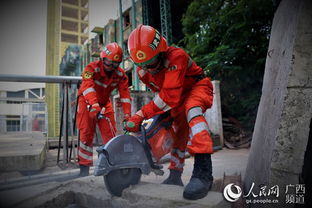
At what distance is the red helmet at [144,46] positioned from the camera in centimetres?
215

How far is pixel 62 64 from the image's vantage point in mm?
24719

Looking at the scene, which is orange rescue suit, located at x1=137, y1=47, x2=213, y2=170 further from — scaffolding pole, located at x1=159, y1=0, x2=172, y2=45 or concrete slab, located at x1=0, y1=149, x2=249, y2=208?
scaffolding pole, located at x1=159, y1=0, x2=172, y2=45

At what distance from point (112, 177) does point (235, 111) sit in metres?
6.35

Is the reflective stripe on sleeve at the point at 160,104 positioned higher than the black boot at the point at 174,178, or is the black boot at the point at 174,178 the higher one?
the reflective stripe on sleeve at the point at 160,104

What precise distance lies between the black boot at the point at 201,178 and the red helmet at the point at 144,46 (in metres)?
0.97

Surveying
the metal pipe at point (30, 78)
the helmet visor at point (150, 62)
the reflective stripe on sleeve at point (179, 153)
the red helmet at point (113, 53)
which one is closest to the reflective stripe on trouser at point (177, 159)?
the reflective stripe on sleeve at point (179, 153)

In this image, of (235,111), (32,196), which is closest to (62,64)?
(235,111)

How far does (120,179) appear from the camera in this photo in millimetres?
2279

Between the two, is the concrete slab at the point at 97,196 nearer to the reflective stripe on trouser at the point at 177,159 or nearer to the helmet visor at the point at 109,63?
the reflective stripe on trouser at the point at 177,159

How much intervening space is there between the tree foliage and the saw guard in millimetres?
5512

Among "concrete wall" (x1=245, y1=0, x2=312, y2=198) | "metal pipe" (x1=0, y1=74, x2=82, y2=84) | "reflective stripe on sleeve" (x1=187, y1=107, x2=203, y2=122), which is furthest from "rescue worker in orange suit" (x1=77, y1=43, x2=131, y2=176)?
"concrete wall" (x1=245, y1=0, x2=312, y2=198)

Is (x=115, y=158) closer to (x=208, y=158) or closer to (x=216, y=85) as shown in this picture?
(x=208, y=158)

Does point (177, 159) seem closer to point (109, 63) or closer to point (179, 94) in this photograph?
point (179, 94)

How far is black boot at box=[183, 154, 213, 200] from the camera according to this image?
1.84 m
